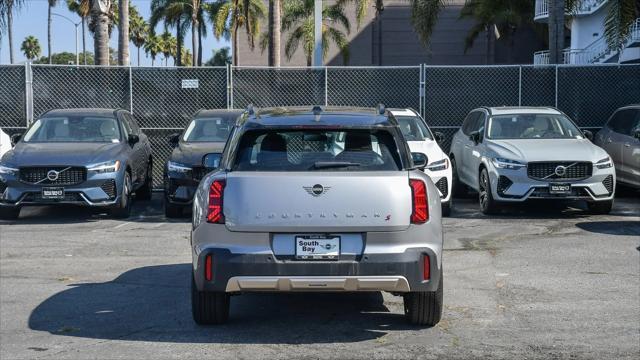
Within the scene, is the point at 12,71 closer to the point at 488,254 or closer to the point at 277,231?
the point at 488,254

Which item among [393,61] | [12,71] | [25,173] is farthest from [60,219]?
[393,61]

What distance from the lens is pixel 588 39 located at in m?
44.7

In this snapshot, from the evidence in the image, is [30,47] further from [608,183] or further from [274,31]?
[608,183]

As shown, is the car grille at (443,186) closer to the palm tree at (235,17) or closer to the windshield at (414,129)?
the windshield at (414,129)

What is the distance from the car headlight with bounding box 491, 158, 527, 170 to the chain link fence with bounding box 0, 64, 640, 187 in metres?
4.76

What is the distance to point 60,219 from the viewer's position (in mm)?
14961

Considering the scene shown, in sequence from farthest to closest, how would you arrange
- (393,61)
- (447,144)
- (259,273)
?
(393,61) → (447,144) → (259,273)

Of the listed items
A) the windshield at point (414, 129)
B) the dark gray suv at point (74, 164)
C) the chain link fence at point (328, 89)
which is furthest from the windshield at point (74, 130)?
the windshield at point (414, 129)

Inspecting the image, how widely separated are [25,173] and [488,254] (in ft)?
23.3

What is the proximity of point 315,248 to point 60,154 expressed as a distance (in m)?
8.55

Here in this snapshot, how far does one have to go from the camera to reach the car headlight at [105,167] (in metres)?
14.3

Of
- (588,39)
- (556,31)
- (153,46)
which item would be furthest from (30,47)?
(556,31)

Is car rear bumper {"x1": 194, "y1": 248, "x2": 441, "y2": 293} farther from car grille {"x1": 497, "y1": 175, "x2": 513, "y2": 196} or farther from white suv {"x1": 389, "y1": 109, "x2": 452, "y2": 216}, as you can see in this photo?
car grille {"x1": 497, "y1": 175, "x2": 513, "y2": 196}

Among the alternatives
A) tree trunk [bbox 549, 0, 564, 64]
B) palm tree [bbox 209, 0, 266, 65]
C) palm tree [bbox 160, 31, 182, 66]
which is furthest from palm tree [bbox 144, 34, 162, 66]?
tree trunk [bbox 549, 0, 564, 64]
